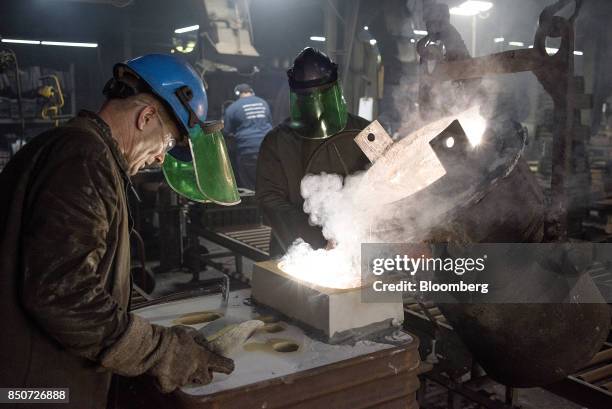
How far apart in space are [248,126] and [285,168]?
192 inches

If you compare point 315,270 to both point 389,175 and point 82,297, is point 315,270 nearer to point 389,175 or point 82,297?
point 389,175

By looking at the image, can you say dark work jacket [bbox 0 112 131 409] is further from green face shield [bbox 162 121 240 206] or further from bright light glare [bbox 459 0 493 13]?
bright light glare [bbox 459 0 493 13]

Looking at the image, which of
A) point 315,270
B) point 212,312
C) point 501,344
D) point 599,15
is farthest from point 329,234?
point 599,15

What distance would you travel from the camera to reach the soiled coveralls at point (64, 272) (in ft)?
4.06

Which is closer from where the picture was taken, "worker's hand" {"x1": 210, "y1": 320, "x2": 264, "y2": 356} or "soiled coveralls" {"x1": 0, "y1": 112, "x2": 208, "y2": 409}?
"soiled coveralls" {"x1": 0, "y1": 112, "x2": 208, "y2": 409}

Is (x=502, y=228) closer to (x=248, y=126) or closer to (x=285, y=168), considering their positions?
(x=285, y=168)

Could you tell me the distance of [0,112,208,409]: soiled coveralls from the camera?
4.06 ft

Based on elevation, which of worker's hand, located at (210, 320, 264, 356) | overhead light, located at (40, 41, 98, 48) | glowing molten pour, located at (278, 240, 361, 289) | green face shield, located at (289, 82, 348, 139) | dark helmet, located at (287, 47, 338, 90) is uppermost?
overhead light, located at (40, 41, 98, 48)

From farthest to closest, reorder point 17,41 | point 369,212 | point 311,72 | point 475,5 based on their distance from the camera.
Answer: point 17,41
point 475,5
point 311,72
point 369,212

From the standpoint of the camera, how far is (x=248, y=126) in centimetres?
764

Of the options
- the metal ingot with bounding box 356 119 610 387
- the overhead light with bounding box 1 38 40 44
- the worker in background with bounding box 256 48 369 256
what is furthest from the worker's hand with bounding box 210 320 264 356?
the overhead light with bounding box 1 38 40 44

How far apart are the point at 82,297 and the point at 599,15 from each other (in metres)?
10.8

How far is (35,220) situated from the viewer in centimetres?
124

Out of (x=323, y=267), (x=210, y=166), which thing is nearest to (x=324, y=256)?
(x=323, y=267)
